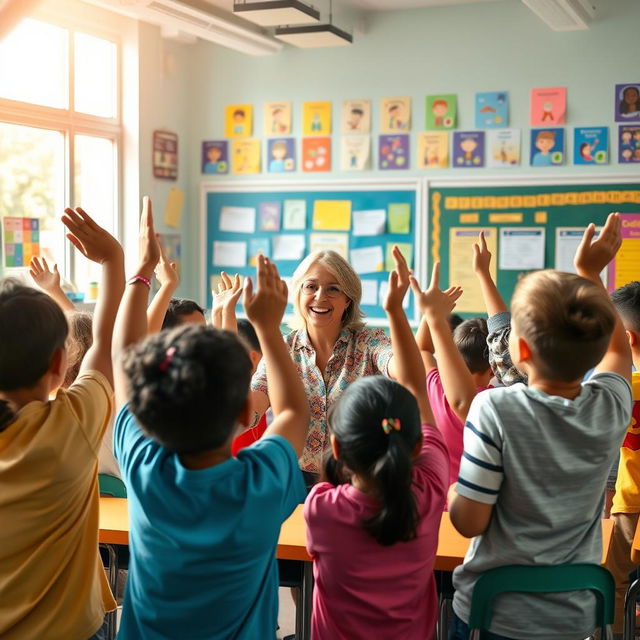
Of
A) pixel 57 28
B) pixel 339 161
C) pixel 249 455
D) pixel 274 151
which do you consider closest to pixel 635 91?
pixel 339 161

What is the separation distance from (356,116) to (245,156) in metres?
0.85

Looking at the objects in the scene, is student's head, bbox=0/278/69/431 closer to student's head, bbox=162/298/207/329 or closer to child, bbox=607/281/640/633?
student's head, bbox=162/298/207/329

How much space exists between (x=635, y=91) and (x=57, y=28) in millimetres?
3504

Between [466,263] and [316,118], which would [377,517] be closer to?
[466,263]

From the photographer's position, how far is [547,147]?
5.45 metres

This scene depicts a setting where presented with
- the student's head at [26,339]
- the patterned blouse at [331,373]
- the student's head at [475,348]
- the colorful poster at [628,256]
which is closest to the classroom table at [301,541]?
the patterned blouse at [331,373]

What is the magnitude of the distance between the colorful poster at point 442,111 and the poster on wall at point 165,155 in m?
1.78

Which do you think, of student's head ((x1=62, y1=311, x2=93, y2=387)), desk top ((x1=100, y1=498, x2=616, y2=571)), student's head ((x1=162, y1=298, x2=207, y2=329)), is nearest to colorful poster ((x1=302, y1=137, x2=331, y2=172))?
student's head ((x1=162, y1=298, x2=207, y2=329))

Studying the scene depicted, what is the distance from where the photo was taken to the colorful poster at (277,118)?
6062 mm

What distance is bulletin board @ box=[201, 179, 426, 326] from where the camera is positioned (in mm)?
5809

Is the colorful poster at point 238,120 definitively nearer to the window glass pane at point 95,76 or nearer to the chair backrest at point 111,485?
the window glass pane at point 95,76

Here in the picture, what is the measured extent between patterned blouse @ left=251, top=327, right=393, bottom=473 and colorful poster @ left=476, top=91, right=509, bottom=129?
310 cm

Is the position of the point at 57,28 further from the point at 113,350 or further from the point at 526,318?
the point at 526,318

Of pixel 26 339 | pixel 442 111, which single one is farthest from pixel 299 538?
pixel 442 111
